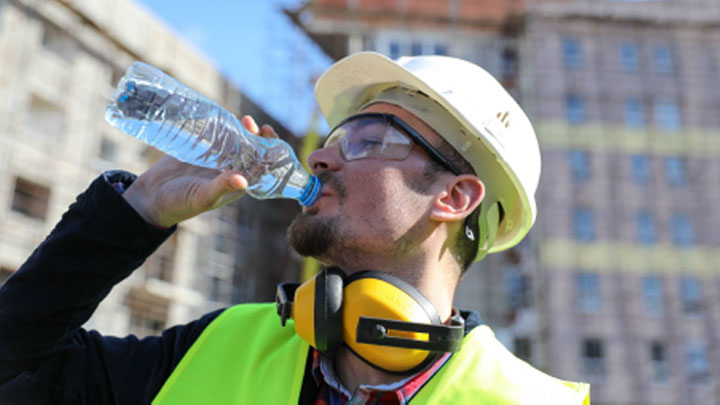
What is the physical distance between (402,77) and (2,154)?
16.2 meters

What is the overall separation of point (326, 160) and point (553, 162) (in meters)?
23.3

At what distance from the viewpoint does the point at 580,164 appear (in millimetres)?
24828

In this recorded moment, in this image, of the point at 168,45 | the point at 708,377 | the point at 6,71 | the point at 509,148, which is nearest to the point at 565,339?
the point at 708,377

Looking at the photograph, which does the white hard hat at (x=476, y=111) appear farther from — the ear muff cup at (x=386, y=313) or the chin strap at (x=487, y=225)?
the ear muff cup at (x=386, y=313)

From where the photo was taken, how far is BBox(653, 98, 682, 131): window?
25.7 m

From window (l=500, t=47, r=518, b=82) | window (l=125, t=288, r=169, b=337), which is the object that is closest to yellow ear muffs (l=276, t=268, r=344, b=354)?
window (l=125, t=288, r=169, b=337)

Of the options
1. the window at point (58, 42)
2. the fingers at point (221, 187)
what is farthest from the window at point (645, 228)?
the fingers at point (221, 187)

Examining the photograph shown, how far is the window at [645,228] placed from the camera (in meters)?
24.0

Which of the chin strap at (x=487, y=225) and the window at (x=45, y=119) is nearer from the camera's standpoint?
the chin strap at (x=487, y=225)

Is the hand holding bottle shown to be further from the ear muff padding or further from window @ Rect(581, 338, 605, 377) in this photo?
window @ Rect(581, 338, 605, 377)

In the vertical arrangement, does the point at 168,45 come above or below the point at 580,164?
above

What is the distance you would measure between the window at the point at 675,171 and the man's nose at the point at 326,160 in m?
25.5

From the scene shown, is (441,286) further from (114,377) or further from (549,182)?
(549,182)

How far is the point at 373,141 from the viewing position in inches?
91.0
